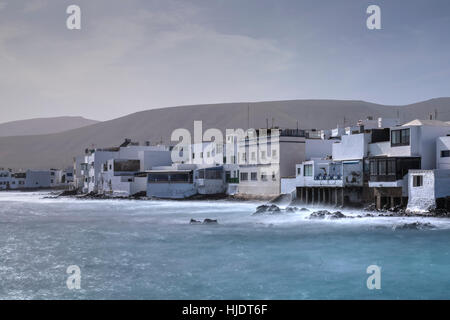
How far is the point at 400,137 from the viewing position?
40.2 metres

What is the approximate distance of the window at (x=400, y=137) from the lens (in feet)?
130

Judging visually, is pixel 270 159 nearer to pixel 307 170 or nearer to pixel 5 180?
pixel 307 170

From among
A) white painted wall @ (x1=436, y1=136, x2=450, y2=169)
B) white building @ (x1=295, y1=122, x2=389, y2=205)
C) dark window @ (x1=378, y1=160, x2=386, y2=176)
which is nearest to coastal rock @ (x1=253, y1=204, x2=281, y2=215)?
white building @ (x1=295, y1=122, x2=389, y2=205)

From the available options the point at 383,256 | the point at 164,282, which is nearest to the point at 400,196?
the point at 383,256

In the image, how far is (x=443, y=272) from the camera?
62.1 ft

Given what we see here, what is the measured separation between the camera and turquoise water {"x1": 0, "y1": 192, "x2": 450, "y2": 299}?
652 inches

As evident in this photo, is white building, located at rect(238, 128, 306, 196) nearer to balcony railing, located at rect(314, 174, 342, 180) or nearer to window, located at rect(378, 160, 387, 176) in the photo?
balcony railing, located at rect(314, 174, 342, 180)

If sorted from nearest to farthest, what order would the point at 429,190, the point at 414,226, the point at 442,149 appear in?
1. the point at 414,226
2. the point at 429,190
3. the point at 442,149

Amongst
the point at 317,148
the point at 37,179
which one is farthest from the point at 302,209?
the point at 37,179

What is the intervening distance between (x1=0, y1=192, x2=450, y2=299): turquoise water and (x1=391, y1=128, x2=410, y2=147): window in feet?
26.7

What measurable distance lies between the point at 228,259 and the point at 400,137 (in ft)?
78.8
